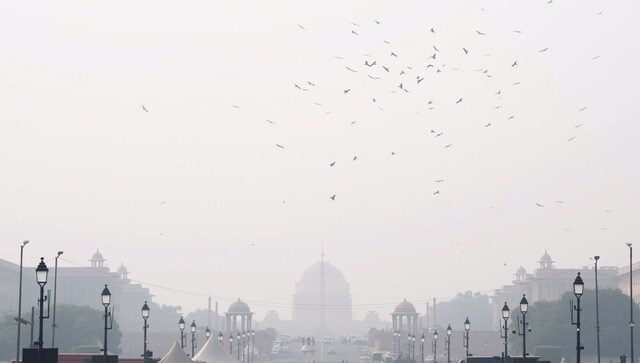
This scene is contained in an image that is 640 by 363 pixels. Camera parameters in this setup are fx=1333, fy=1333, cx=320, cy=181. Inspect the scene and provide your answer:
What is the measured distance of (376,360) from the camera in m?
147

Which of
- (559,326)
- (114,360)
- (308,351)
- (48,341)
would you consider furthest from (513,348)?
(114,360)

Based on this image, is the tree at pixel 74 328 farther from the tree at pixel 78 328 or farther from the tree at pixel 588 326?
the tree at pixel 588 326

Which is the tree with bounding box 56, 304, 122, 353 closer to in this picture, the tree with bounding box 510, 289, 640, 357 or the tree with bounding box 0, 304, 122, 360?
the tree with bounding box 0, 304, 122, 360

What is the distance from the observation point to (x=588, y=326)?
152 metres

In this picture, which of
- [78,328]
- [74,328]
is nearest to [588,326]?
[78,328]

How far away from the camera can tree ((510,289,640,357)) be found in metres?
148

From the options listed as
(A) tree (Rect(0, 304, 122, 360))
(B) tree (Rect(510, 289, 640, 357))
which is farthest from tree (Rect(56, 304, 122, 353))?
(B) tree (Rect(510, 289, 640, 357))

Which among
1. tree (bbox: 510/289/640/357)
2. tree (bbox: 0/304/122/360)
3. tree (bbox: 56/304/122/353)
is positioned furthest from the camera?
tree (bbox: 56/304/122/353)

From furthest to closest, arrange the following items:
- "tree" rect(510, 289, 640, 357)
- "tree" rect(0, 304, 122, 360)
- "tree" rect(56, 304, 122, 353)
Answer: "tree" rect(56, 304, 122, 353) < "tree" rect(0, 304, 122, 360) < "tree" rect(510, 289, 640, 357)

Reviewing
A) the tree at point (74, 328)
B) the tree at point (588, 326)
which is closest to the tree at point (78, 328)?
the tree at point (74, 328)

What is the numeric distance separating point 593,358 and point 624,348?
21.3 ft

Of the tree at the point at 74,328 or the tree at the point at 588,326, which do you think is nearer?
the tree at the point at 588,326

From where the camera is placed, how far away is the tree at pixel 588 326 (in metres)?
148

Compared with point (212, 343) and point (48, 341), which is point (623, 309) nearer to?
point (48, 341)
